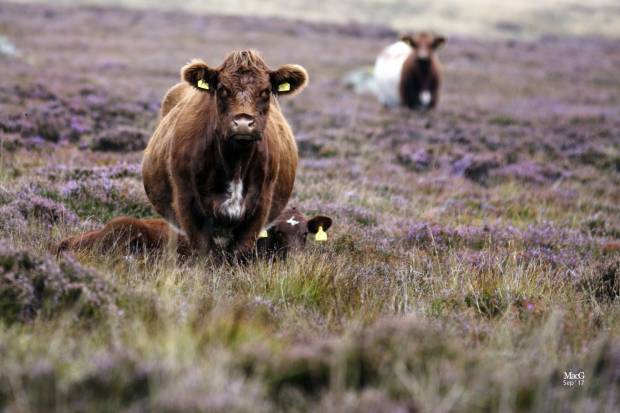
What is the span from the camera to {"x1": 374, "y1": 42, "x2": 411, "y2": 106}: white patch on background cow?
66.2 ft

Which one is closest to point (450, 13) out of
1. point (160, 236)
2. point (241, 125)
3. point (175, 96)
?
point (175, 96)

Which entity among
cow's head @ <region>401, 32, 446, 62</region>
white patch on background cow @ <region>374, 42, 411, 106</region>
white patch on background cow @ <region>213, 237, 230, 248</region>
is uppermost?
cow's head @ <region>401, 32, 446, 62</region>

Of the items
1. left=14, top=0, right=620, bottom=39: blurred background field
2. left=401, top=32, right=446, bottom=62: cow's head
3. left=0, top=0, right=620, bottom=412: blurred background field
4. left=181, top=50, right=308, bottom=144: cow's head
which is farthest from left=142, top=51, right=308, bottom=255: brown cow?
left=14, top=0, right=620, bottom=39: blurred background field

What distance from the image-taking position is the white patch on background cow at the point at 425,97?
18.9 m

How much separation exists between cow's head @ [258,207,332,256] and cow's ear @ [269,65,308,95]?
1.60 m

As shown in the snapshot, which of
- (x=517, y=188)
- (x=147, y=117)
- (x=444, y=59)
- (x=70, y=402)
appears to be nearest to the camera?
(x=70, y=402)

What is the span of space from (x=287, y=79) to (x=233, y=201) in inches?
49.3

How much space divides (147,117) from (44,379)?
12.4 meters

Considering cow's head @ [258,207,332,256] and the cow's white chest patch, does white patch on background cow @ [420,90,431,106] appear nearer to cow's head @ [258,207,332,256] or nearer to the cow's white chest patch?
cow's head @ [258,207,332,256]

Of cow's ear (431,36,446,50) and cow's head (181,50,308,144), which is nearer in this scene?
cow's head (181,50,308,144)

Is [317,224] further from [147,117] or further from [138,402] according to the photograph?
[147,117]

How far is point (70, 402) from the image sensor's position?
270 centimetres

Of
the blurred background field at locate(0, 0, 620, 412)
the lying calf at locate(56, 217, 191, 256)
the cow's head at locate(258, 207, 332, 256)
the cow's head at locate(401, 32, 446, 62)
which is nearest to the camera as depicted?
the blurred background field at locate(0, 0, 620, 412)

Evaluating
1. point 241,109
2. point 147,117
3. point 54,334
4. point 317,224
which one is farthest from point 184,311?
point 147,117
